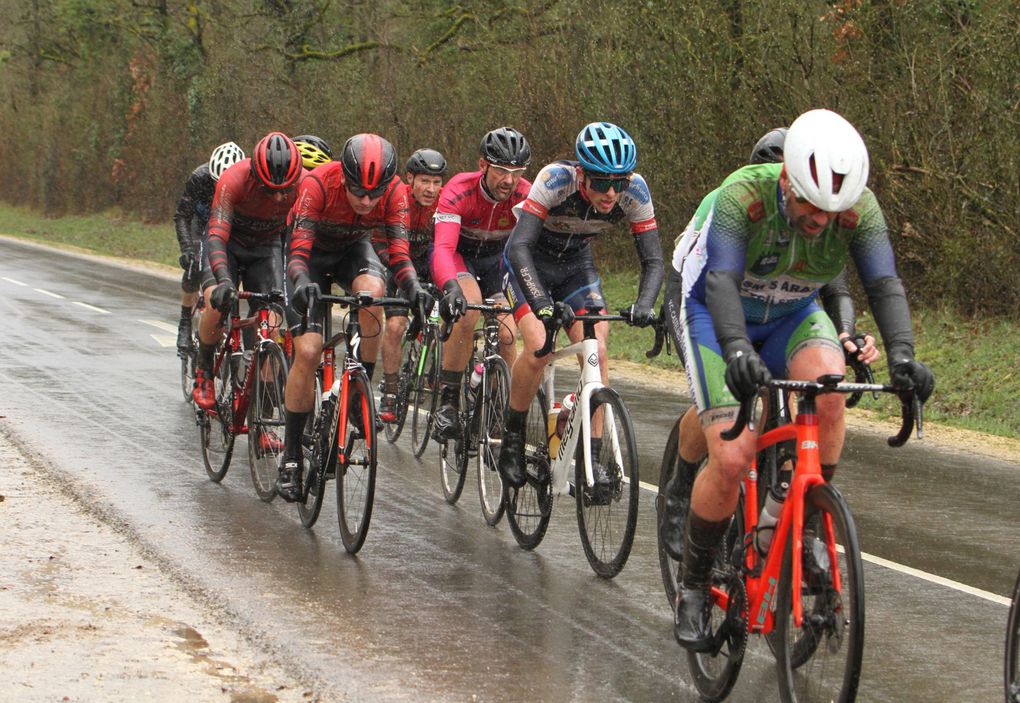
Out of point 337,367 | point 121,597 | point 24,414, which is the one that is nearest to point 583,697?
point 121,597

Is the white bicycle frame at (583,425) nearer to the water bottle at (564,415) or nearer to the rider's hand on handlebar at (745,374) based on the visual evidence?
the water bottle at (564,415)

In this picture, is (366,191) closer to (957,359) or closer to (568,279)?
(568,279)

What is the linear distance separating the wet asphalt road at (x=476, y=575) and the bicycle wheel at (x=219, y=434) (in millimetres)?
120

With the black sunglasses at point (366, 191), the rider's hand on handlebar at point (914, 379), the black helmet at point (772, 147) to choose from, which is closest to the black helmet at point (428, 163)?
the black sunglasses at point (366, 191)

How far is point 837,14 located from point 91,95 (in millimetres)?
40100

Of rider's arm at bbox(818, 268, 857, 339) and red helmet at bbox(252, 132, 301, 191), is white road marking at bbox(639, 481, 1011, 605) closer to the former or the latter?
rider's arm at bbox(818, 268, 857, 339)

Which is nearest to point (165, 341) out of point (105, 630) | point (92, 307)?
point (92, 307)

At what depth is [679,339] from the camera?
19.9 feet

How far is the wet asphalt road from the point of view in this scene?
5328 mm

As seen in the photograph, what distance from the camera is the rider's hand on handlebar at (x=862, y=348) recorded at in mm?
5082

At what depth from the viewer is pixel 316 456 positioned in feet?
25.2

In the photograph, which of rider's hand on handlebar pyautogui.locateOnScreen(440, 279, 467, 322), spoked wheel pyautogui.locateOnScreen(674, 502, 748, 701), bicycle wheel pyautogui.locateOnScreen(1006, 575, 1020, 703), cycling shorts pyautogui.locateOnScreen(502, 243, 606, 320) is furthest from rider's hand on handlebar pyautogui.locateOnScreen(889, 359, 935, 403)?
rider's hand on handlebar pyautogui.locateOnScreen(440, 279, 467, 322)

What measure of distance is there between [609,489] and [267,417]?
2.70 m

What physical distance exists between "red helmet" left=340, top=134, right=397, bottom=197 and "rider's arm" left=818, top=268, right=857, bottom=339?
2652mm
